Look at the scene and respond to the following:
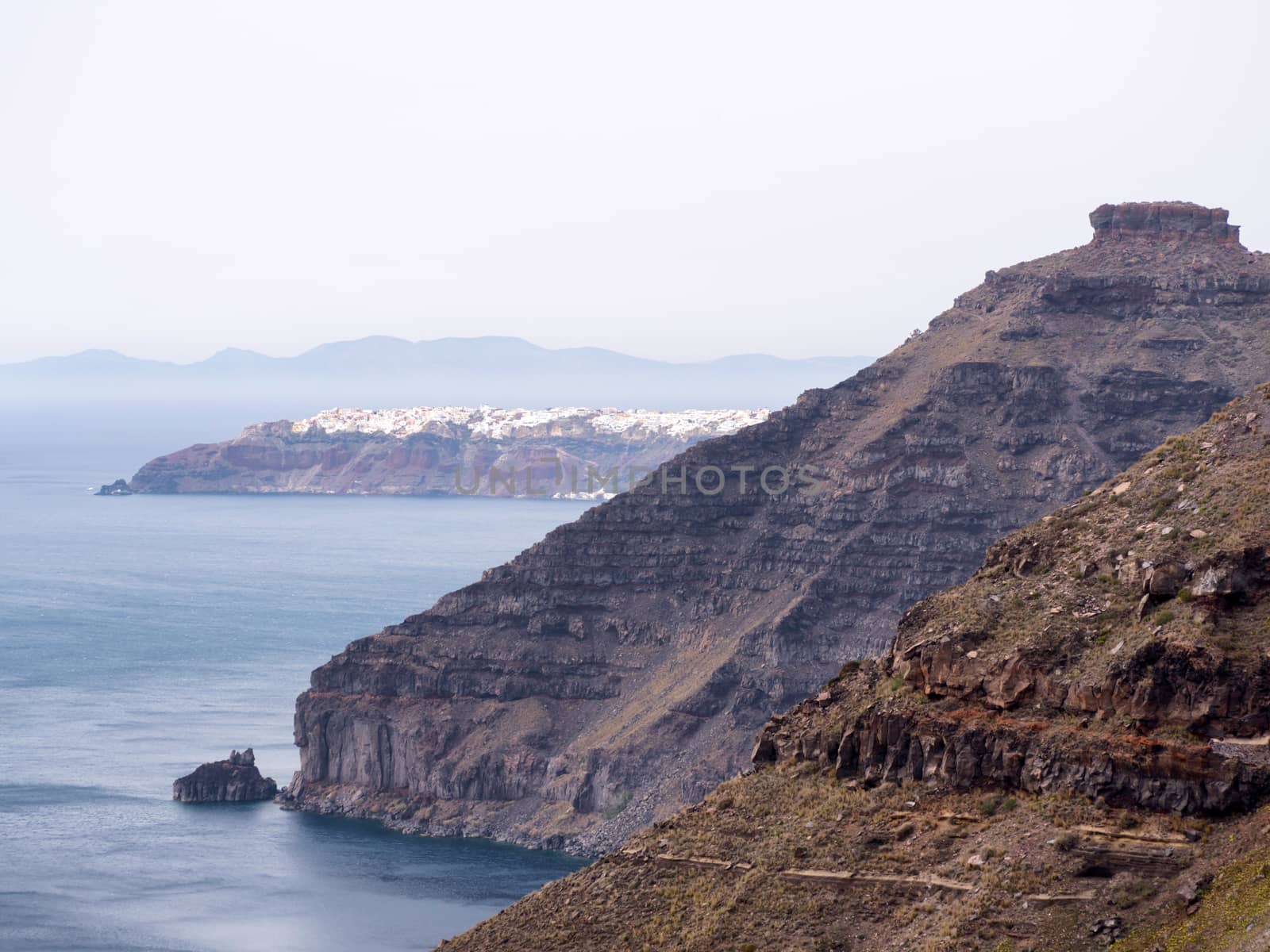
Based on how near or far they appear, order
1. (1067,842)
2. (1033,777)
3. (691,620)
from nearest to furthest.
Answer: (1067,842) < (1033,777) < (691,620)

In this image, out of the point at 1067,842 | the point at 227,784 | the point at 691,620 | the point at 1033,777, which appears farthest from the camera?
the point at 691,620

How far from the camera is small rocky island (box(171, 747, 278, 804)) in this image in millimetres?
175000

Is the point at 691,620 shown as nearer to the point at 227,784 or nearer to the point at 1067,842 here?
the point at 227,784

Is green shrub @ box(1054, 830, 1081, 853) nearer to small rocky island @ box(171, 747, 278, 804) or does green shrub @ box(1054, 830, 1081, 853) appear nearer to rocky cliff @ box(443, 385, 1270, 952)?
rocky cliff @ box(443, 385, 1270, 952)

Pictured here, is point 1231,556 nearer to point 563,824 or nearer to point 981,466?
point 563,824

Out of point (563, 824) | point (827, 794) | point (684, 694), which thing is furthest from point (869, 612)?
point (827, 794)

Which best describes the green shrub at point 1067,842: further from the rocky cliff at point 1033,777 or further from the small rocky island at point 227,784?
the small rocky island at point 227,784

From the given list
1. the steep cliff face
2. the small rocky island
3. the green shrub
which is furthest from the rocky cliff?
the small rocky island

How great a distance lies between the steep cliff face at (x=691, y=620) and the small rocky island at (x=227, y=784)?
121 inches

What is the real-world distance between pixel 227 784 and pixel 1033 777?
12162cm

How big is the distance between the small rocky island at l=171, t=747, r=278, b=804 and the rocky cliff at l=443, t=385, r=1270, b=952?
342 feet

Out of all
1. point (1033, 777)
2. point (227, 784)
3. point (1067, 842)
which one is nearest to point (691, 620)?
point (227, 784)

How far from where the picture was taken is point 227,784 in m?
178

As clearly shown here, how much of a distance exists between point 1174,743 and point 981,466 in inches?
5276
